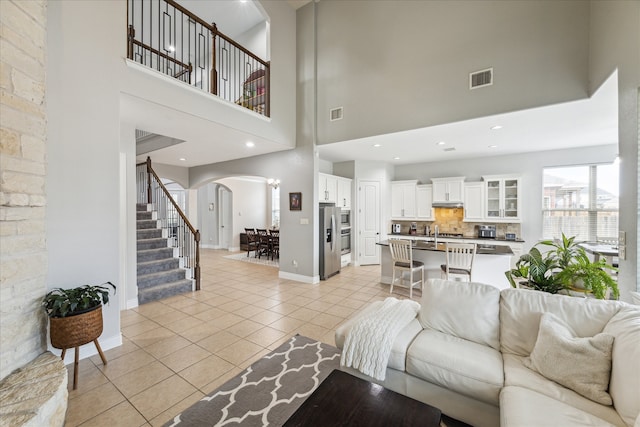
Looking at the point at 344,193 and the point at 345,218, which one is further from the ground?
the point at 344,193

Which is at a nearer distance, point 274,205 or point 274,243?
point 274,243

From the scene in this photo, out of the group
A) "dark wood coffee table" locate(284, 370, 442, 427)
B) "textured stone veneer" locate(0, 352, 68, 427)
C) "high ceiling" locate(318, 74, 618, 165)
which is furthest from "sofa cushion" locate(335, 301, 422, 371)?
"high ceiling" locate(318, 74, 618, 165)

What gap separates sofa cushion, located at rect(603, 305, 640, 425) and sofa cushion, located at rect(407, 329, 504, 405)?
0.50 meters

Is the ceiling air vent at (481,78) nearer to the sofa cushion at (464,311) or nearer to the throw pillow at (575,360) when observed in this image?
the sofa cushion at (464,311)

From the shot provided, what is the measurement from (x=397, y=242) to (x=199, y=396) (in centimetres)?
352

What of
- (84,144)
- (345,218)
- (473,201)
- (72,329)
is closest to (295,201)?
(345,218)

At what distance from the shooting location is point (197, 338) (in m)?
2.96

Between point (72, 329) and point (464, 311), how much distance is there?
3265 millimetres

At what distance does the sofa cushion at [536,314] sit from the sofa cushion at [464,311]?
0.06 meters

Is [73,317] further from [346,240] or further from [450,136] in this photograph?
[450,136]

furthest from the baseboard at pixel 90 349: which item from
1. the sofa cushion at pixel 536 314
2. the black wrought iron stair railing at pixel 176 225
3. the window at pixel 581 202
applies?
the window at pixel 581 202

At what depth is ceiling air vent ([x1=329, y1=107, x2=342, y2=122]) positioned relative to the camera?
16.2ft

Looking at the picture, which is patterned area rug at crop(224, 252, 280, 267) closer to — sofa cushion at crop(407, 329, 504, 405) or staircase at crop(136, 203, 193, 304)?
staircase at crop(136, 203, 193, 304)

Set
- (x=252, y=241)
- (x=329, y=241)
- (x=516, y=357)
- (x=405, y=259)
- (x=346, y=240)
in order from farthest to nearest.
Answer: (x=252, y=241) → (x=346, y=240) → (x=329, y=241) → (x=405, y=259) → (x=516, y=357)
